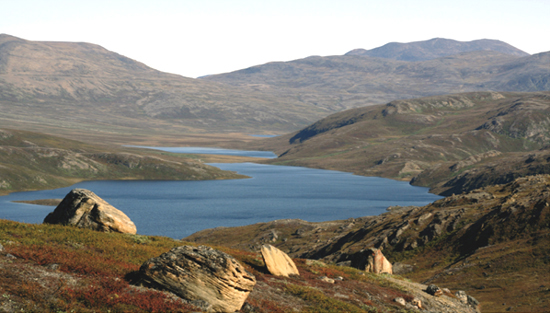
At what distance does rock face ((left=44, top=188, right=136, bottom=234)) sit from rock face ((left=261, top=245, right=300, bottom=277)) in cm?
1160

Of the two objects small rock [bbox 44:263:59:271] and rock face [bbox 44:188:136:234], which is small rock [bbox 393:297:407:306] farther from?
small rock [bbox 44:263:59:271]

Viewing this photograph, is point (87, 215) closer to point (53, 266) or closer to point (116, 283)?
point (53, 266)

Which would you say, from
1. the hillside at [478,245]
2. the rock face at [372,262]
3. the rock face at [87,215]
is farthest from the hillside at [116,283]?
the hillside at [478,245]

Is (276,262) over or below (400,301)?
over

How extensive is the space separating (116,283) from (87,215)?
13683 millimetres

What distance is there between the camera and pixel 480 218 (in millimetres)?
76250

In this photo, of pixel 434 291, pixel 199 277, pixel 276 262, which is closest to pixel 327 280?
pixel 276 262

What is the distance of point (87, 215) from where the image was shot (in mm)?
33719

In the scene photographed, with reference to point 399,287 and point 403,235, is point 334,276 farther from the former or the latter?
point 403,235

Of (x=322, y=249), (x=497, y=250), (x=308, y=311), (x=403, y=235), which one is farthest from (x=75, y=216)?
(x=322, y=249)

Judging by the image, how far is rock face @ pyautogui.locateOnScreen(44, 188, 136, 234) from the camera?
3344 cm

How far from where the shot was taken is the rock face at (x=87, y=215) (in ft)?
110

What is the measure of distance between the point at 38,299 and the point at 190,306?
6.54 metres

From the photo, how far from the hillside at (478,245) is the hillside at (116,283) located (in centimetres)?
1394
